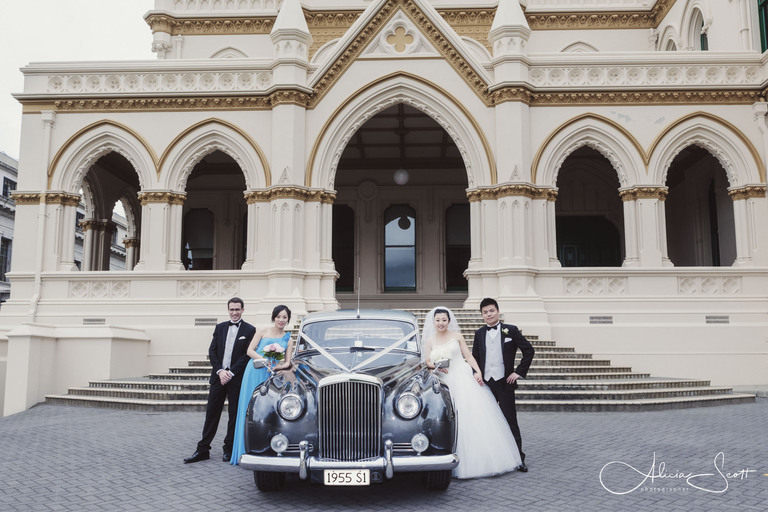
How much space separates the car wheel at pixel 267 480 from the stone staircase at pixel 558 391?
597 centimetres

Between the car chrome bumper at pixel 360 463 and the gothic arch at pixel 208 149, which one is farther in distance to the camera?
the gothic arch at pixel 208 149

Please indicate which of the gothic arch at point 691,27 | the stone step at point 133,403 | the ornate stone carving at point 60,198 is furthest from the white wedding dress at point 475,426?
the gothic arch at point 691,27

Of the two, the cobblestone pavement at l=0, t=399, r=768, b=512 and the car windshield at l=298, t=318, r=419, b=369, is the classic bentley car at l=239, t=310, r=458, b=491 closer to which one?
the cobblestone pavement at l=0, t=399, r=768, b=512

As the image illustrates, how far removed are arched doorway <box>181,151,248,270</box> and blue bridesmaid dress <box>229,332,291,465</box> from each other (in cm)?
1534

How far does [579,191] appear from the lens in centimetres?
2138

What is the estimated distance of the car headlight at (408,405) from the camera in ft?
17.0

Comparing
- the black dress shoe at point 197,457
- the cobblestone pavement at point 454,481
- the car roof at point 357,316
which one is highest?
the car roof at point 357,316

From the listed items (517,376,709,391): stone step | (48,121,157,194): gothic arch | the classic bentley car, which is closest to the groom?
the classic bentley car

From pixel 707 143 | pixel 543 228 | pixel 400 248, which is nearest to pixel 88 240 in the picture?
pixel 400 248

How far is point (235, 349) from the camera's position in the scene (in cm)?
689

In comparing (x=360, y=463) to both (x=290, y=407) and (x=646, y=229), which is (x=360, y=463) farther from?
(x=646, y=229)

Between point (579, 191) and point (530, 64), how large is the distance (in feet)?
21.2

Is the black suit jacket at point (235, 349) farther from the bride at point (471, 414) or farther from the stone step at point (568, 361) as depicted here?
the stone step at point (568, 361)

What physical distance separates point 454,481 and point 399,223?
16.0m
